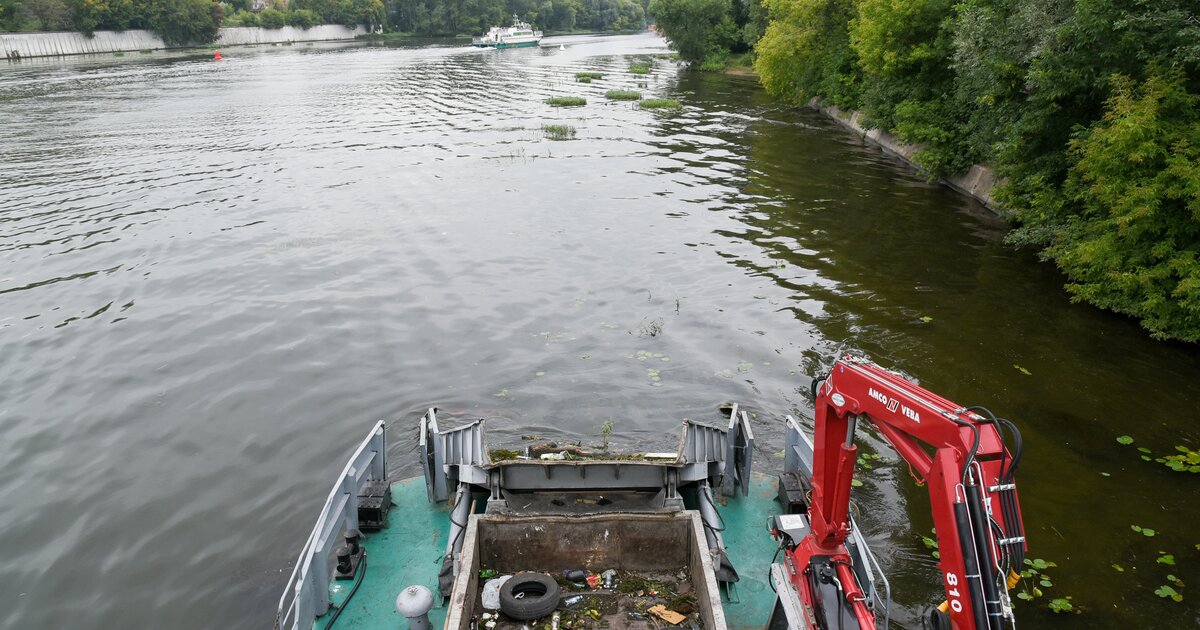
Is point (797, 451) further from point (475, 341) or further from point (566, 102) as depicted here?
point (566, 102)

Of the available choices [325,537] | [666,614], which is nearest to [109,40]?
[325,537]

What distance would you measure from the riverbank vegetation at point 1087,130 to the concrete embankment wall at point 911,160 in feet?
2.00

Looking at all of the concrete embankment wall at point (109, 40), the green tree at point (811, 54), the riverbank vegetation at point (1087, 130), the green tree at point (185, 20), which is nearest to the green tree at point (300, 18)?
the concrete embankment wall at point (109, 40)

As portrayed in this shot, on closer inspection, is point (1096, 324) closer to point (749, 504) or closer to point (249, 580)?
point (749, 504)

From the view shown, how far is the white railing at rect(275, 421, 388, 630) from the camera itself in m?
8.09

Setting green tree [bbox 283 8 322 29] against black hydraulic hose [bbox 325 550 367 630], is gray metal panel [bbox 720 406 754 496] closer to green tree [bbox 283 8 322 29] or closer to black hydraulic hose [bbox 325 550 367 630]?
black hydraulic hose [bbox 325 550 367 630]

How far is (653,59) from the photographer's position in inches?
3816

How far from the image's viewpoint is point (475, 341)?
60.1 feet

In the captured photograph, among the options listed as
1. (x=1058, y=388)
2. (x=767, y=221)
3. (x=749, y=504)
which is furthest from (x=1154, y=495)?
(x=767, y=221)

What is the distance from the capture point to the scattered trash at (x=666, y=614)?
26.2ft

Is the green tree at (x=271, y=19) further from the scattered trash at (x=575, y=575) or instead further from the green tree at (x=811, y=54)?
the scattered trash at (x=575, y=575)

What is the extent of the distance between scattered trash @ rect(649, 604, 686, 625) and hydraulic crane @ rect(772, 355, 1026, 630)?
3.77ft

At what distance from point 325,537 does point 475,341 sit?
32.2 feet

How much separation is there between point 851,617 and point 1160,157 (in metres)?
14.4
